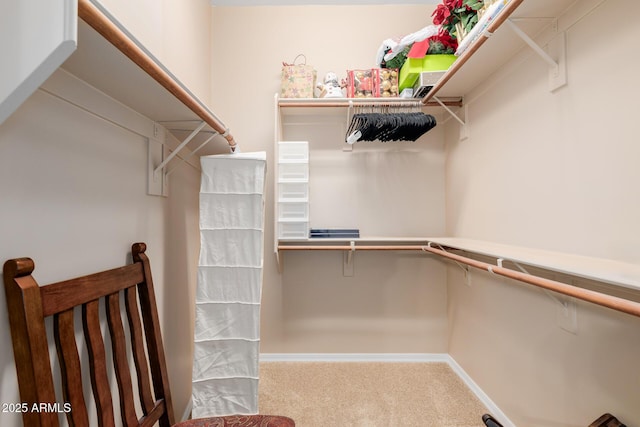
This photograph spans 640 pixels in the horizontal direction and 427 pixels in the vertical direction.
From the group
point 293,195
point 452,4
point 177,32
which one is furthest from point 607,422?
point 177,32

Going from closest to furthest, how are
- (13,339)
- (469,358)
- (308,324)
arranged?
(13,339) < (469,358) < (308,324)

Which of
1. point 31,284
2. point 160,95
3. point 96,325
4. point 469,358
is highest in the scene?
point 160,95

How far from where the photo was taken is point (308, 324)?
7.42 feet

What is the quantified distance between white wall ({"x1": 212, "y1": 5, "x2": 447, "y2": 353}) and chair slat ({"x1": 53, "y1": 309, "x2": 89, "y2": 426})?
153cm

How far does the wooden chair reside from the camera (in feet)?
2.03

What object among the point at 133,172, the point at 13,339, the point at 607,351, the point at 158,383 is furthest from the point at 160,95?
the point at 607,351

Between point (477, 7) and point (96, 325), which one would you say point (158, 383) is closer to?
point (96, 325)

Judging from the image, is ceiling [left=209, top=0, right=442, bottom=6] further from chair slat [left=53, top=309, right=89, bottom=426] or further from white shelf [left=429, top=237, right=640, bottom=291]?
chair slat [left=53, top=309, right=89, bottom=426]

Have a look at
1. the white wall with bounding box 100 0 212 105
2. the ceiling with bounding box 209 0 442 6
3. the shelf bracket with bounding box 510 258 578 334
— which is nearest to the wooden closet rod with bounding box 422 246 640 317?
the shelf bracket with bounding box 510 258 578 334

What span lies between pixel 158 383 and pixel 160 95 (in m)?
1.06

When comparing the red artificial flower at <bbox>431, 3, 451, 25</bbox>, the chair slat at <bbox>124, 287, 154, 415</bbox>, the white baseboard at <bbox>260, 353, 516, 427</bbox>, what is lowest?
the white baseboard at <bbox>260, 353, 516, 427</bbox>

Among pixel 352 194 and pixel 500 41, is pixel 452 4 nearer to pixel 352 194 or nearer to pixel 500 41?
pixel 500 41

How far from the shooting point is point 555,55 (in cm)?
121

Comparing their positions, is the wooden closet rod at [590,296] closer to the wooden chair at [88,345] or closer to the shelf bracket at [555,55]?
the shelf bracket at [555,55]
